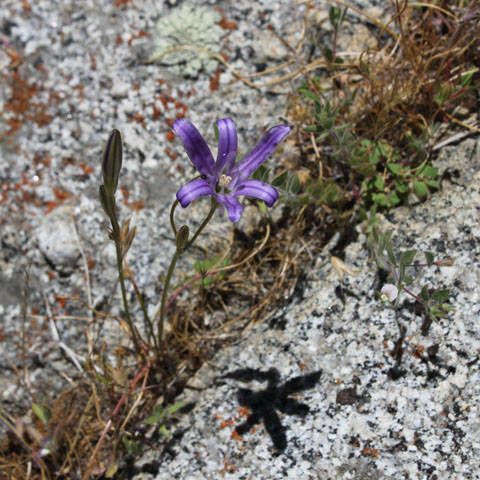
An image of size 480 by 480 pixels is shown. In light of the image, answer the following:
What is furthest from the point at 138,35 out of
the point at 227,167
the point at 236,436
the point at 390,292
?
the point at 236,436

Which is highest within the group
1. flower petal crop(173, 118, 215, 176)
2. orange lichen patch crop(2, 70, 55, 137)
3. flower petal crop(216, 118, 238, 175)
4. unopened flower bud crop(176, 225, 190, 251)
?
orange lichen patch crop(2, 70, 55, 137)

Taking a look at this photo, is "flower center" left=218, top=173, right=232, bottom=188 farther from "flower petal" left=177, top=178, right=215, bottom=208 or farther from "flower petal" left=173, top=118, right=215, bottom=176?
"flower petal" left=177, top=178, right=215, bottom=208

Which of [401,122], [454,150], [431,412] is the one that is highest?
[401,122]

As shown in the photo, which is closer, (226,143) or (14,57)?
(226,143)

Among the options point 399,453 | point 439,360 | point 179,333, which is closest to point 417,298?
point 439,360

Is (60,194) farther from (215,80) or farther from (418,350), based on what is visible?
(418,350)

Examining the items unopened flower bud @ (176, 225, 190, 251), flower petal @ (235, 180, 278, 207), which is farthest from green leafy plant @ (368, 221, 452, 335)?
unopened flower bud @ (176, 225, 190, 251)

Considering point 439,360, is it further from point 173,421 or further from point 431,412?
point 173,421
